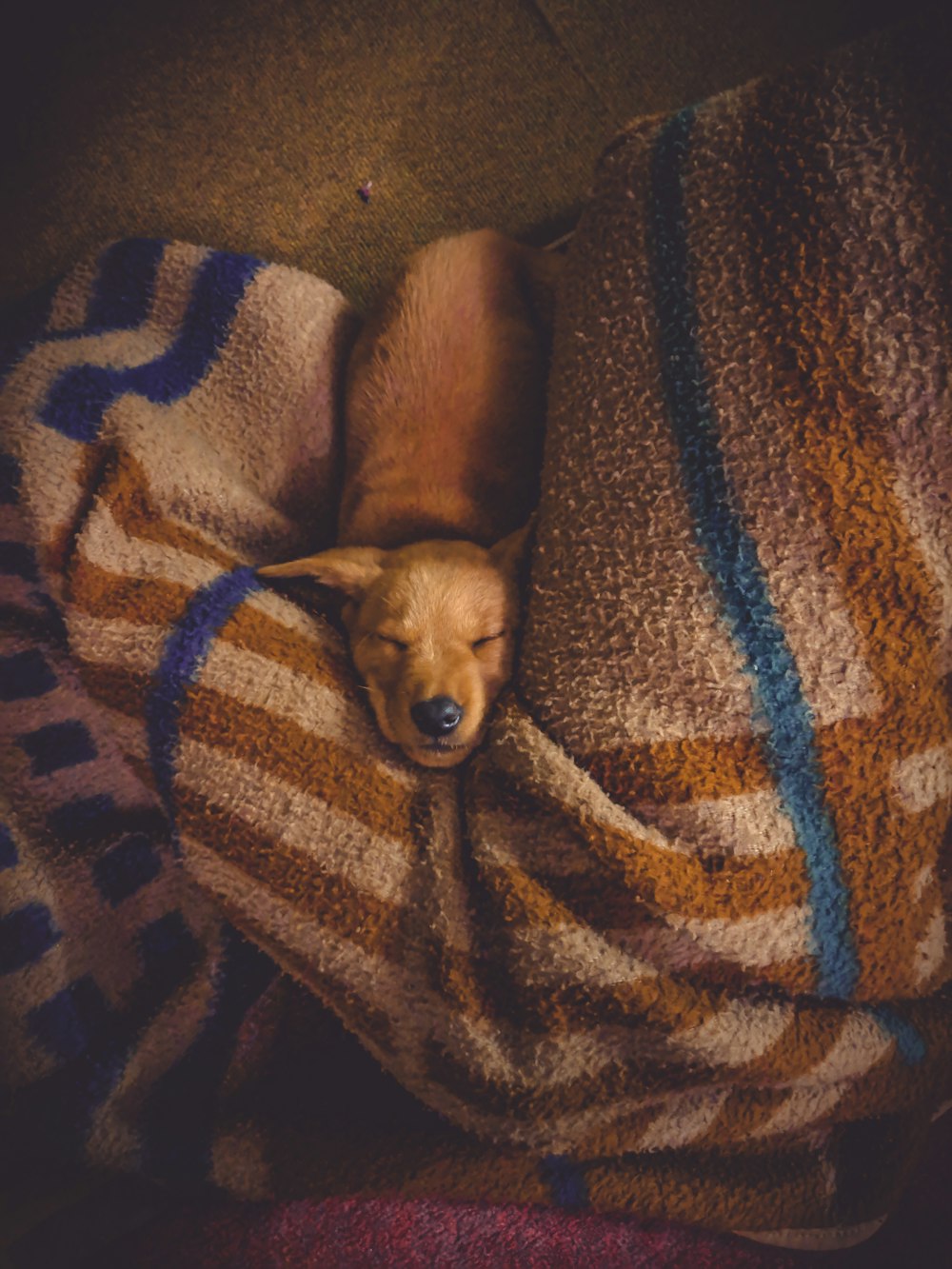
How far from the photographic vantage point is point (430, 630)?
1.03m

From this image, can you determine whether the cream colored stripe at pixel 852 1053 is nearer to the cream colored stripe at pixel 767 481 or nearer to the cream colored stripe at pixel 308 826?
the cream colored stripe at pixel 767 481

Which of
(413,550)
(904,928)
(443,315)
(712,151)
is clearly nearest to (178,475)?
(413,550)

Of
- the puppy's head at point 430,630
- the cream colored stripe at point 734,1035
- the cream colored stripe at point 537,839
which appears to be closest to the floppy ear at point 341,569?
the puppy's head at point 430,630

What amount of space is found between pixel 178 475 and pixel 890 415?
3.30 feet

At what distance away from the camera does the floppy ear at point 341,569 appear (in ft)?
3.51

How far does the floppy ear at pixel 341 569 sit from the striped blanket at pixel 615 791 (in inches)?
2.0

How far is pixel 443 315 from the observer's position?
4.06 ft

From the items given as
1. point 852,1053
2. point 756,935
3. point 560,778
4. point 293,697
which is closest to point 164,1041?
point 293,697

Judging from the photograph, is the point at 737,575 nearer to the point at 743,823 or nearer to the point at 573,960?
the point at 743,823

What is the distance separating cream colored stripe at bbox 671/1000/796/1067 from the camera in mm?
831

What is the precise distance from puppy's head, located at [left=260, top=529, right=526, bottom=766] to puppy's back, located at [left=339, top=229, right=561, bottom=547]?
0.39 ft

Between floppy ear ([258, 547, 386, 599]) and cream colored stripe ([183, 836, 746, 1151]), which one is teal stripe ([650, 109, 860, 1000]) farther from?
floppy ear ([258, 547, 386, 599])

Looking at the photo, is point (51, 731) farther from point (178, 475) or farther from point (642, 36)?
point (642, 36)

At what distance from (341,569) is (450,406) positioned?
37 centimetres
